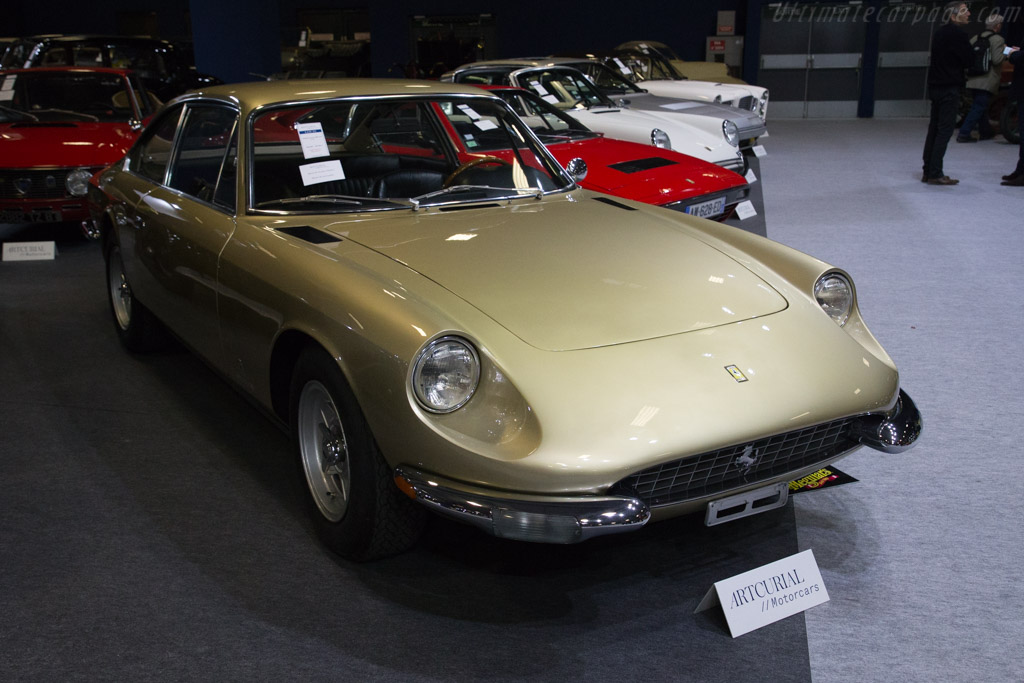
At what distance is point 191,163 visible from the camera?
346 centimetres

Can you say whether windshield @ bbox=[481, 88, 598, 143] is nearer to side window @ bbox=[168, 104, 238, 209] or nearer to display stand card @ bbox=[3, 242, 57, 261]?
side window @ bbox=[168, 104, 238, 209]

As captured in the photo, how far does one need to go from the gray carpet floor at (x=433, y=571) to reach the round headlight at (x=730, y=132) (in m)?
4.06

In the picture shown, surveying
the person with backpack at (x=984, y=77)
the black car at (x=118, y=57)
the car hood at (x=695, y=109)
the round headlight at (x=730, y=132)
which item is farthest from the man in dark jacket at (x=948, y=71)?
the black car at (x=118, y=57)

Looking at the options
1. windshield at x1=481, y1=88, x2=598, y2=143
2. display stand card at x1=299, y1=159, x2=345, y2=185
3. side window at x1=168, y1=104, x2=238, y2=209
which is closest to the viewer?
display stand card at x1=299, y1=159, x2=345, y2=185

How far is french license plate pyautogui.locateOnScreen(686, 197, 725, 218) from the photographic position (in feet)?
18.0

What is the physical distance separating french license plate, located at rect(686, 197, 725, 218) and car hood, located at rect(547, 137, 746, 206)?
6 centimetres

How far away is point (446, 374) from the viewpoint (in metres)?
2.08

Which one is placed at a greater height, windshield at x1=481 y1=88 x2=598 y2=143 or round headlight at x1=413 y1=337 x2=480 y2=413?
windshield at x1=481 y1=88 x2=598 y2=143

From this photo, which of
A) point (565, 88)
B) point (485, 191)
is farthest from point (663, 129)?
point (485, 191)

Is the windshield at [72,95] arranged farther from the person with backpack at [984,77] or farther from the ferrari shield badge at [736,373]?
the person with backpack at [984,77]

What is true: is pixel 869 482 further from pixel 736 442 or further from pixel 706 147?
pixel 706 147

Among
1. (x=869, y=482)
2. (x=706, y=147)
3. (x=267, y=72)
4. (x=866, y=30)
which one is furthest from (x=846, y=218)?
(x=866, y=30)

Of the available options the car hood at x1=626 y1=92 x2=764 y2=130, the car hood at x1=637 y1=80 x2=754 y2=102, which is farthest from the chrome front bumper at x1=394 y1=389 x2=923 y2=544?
the car hood at x1=637 y1=80 x2=754 y2=102

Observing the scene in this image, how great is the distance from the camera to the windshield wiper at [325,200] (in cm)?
294
